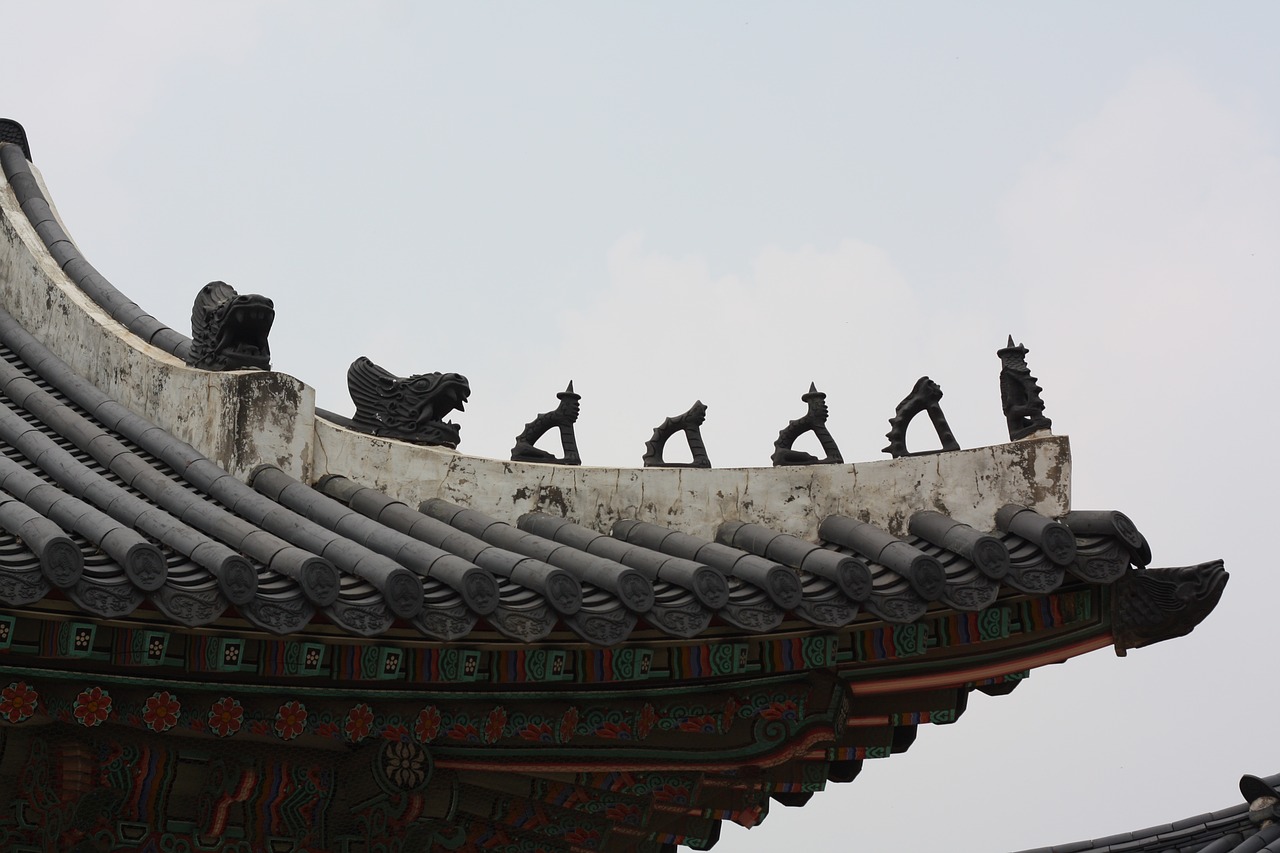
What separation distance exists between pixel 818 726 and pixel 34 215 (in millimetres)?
4412

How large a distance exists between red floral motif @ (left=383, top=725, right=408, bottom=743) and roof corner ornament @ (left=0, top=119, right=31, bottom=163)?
436 cm

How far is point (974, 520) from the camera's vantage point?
247 inches

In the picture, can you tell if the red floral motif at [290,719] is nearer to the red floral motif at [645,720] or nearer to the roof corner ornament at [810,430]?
the red floral motif at [645,720]

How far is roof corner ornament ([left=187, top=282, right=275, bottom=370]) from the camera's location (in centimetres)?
625

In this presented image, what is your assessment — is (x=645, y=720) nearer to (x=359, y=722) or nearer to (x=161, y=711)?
(x=359, y=722)

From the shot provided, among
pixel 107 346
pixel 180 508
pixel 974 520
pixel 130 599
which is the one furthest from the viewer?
pixel 107 346

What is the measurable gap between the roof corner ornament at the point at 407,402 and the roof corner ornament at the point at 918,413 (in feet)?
5.30

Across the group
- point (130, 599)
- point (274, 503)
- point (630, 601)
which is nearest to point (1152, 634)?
point (630, 601)

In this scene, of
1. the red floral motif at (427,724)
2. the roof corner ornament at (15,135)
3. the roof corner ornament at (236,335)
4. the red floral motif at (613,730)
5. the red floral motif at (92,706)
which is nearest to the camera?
the red floral motif at (92,706)

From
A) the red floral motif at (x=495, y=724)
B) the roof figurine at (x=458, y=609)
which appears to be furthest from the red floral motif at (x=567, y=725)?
the red floral motif at (x=495, y=724)

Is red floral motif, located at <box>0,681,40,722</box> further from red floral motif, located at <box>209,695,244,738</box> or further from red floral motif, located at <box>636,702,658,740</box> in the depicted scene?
red floral motif, located at <box>636,702,658,740</box>

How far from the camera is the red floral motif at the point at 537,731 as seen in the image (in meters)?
5.54

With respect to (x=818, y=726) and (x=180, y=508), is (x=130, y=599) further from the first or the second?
(x=818, y=726)

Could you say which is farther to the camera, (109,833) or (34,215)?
(34,215)
